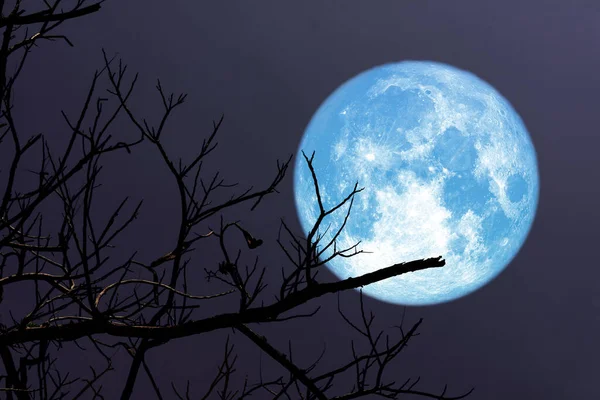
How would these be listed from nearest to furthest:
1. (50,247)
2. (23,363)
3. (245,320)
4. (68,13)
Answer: (68,13) → (245,320) → (50,247) → (23,363)

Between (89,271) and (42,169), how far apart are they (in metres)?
0.99

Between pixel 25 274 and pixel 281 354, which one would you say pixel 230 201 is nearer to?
pixel 281 354

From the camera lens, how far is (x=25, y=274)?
374cm

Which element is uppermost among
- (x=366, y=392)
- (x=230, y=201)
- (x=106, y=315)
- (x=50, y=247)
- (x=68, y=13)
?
(x=230, y=201)

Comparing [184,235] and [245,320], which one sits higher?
[184,235]

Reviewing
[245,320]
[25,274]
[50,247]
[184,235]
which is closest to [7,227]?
[25,274]

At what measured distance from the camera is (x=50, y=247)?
3.43 m

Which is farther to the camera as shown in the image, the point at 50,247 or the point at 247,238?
the point at 247,238

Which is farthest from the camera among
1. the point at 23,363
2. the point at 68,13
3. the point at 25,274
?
the point at 23,363

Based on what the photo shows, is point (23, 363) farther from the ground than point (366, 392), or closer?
farther from the ground

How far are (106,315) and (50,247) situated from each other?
1.95 ft

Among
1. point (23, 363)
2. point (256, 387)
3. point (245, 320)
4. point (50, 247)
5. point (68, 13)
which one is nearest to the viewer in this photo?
point (68, 13)

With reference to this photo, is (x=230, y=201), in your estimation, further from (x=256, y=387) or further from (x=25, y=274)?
(x=256, y=387)

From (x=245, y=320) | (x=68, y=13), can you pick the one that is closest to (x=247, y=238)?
(x=245, y=320)
